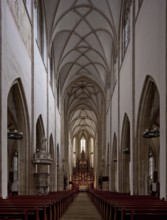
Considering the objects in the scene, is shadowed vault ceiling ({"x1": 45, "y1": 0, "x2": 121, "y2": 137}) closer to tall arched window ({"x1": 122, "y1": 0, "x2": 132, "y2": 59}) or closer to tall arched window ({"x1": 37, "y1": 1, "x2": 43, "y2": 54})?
tall arched window ({"x1": 37, "y1": 1, "x2": 43, "y2": 54})

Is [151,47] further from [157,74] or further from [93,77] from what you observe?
[93,77]

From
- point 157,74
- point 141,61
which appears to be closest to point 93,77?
point 141,61

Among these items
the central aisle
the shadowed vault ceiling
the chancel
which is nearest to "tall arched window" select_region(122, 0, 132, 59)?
the chancel

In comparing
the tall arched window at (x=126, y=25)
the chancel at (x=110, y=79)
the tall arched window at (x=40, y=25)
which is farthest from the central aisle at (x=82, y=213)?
the tall arched window at (x=40, y=25)

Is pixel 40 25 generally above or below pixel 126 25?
above

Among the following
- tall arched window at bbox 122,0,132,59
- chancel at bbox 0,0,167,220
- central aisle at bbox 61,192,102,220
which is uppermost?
tall arched window at bbox 122,0,132,59

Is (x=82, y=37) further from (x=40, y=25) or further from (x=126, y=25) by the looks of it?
(x=126, y=25)

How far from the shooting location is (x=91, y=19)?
28391 millimetres

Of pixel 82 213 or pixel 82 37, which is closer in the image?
pixel 82 213

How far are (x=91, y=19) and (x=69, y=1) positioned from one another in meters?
3.08

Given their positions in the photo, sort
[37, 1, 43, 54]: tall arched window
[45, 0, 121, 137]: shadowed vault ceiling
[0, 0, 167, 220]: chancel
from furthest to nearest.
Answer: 1. [45, 0, 121, 137]: shadowed vault ceiling
2. [37, 1, 43, 54]: tall arched window
3. [0, 0, 167, 220]: chancel

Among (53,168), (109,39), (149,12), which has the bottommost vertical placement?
(53,168)

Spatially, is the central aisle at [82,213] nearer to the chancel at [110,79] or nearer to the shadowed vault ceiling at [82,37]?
the chancel at [110,79]

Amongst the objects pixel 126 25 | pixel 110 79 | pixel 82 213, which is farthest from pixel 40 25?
pixel 82 213
